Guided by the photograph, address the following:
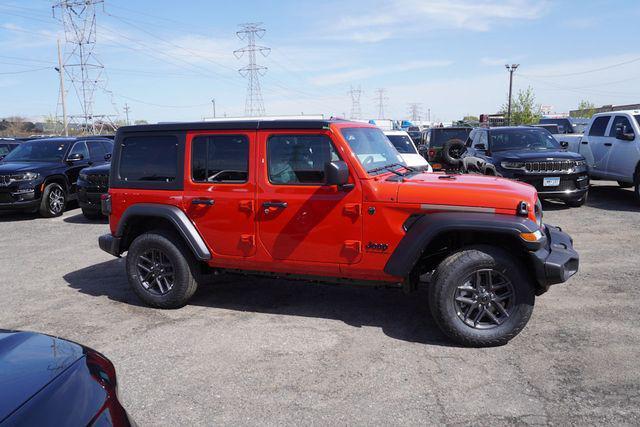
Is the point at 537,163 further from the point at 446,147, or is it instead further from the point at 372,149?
the point at 372,149

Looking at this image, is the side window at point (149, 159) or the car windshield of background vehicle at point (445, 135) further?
the car windshield of background vehicle at point (445, 135)

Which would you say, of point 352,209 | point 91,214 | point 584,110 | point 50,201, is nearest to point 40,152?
point 50,201

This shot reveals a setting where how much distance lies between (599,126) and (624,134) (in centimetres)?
149

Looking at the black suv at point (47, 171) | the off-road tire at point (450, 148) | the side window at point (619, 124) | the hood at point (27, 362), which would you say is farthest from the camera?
the off-road tire at point (450, 148)

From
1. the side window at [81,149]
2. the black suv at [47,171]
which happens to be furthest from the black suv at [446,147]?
the side window at [81,149]

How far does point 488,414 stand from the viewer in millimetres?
3281

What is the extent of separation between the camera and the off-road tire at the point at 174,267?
5258mm

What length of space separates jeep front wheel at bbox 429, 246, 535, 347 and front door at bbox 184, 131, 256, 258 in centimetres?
189

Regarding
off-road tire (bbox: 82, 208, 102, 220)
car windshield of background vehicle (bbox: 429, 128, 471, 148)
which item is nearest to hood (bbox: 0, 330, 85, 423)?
off-road tire (bbox: 82, 208, 102, 220)

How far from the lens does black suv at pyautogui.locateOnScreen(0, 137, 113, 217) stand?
438 inches

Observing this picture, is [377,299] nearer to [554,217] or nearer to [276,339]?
[276,339]

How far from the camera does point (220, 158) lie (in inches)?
201

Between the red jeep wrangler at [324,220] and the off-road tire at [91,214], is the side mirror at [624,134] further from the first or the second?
the off-road tire at [91,214]

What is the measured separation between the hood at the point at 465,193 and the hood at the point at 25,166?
10054mm
